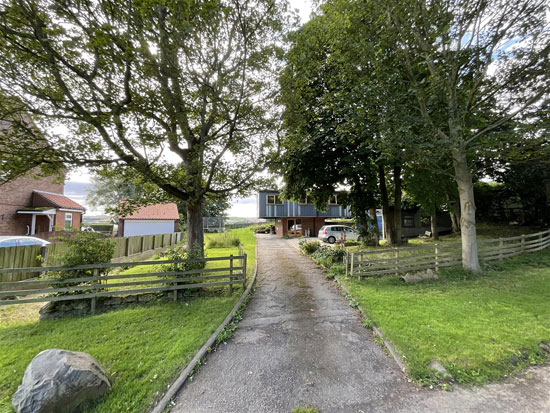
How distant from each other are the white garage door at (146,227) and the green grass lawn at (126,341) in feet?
62.5

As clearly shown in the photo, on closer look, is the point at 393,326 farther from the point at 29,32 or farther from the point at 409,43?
the point at 29,32

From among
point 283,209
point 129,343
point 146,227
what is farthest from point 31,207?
point 283,209

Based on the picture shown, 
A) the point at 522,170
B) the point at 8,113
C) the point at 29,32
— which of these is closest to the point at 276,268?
the point at 8,113

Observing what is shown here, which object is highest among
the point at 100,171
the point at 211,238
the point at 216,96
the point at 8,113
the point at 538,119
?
the point at 216,96

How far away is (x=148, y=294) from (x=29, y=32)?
21.6 ft

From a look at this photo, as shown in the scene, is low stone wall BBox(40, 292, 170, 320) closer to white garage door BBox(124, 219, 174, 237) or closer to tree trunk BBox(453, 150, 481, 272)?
tree trunk BBox(453, 150, 481, 272)

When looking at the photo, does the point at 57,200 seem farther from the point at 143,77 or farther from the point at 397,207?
Answer: the point at 397,207

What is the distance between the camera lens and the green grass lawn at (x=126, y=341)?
114 inches

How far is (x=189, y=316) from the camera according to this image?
4941mm

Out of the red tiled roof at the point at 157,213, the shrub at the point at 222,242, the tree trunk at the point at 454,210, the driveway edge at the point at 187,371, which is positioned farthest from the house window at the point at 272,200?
the driveway edge at the point at 187,371

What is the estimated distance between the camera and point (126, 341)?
3.99 meters

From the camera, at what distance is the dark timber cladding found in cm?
2436

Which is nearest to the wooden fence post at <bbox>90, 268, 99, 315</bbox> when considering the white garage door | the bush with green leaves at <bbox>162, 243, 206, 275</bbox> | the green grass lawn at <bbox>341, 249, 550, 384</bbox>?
the bush with green leaves at <bbox>162, 243, 206, 275</bbox>

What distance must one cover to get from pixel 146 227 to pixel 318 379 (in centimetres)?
2570
